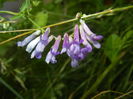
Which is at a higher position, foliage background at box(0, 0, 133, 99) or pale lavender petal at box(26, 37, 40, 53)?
pale lavender petal at box(26, 37, 40, 53)

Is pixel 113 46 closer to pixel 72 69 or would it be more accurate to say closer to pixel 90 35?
pixel 72 69

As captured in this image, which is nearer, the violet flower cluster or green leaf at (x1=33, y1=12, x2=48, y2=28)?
the violet flower cluster

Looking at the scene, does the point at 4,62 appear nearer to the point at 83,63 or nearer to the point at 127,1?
the point at 83,63

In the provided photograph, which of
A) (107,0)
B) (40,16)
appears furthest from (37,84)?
(107,0)

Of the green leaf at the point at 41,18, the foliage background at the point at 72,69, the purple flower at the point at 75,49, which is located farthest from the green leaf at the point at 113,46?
the purple flower at the point at 75,49

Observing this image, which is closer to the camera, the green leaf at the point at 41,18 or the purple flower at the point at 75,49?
the purple flower at the point at 75,49

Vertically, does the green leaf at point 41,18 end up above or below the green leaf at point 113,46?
above

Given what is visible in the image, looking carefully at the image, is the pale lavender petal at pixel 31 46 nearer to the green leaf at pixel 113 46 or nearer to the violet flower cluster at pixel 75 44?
the violet flower cluster at pixel 75 44

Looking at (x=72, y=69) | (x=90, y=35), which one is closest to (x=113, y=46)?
(x=72, y=69)

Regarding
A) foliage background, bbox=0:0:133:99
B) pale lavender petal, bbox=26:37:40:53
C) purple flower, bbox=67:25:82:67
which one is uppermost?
pale lavender petal, bbox=26:37:40:53

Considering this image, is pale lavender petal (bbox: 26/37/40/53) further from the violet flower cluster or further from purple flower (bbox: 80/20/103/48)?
purple flower (bbox: 80/20/103/48)

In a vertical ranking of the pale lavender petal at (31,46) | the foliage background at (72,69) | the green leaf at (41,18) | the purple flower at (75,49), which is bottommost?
the foliage background at (72,69)

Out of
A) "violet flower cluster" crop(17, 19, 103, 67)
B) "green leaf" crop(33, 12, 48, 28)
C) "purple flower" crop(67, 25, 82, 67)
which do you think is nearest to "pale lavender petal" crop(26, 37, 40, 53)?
"violet flower cluster" crop(17, 19, 103, 67)
